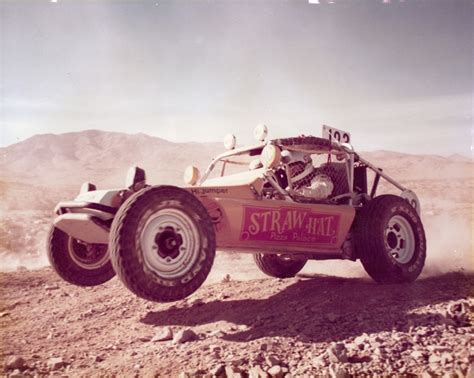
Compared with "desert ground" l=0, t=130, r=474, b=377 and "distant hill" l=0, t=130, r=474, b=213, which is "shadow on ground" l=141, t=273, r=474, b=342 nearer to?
"desert ground" l=0, t=130, r=474, b=377

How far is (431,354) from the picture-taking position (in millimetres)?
3053

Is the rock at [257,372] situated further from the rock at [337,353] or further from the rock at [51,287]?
the rock at [51,287]

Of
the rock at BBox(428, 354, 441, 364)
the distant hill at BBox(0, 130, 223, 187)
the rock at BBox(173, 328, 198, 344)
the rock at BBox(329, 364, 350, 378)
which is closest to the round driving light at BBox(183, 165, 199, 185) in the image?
the rock at BBox(173, 328, 198, 344)

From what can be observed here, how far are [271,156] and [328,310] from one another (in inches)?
70.0

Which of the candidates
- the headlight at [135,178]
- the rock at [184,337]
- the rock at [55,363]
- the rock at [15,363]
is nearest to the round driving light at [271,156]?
the headlight at [135,178]

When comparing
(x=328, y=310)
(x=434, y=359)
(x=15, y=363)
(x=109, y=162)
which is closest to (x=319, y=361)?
(x=434, y=359)

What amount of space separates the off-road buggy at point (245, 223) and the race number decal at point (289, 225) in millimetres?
11

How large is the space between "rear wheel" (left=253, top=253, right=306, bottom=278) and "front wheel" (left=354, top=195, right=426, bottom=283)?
1.71 meters

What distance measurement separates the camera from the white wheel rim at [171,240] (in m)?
3.60

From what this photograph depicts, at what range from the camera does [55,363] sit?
3166mm

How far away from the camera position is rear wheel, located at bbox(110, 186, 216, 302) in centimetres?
340

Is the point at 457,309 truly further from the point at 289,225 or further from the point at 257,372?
the point at 257,372

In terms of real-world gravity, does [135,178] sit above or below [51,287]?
above

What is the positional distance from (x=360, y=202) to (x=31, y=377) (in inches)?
183
